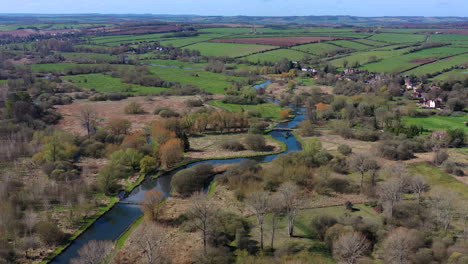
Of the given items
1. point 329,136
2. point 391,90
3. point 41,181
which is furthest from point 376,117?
point 41,181

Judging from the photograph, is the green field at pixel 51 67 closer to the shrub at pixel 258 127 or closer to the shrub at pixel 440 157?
the shrub at pixel 258 127

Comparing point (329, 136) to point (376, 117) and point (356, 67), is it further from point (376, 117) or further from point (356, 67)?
point (356, 67)

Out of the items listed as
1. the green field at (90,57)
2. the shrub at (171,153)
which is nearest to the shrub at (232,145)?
the shrub at (171,153)

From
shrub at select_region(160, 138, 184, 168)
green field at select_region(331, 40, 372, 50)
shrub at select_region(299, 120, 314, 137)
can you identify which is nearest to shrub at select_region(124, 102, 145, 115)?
shrub at select_region(160, 138, 184, 168)

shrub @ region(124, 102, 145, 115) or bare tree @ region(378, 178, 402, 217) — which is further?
shrub @ region(124, 102, 145, 115)

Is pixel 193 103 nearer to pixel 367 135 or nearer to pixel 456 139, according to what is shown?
pixel 367 135

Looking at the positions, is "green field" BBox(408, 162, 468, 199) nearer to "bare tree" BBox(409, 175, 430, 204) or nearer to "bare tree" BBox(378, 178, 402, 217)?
"bare tree" BBox(409, 175, 430, 204)


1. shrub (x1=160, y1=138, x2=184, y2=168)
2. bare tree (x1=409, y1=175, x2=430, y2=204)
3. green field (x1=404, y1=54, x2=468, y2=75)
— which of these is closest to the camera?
bare tree (x1=409, y1=175, x2=430, y2=204)
